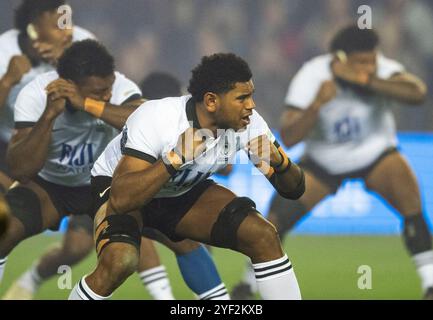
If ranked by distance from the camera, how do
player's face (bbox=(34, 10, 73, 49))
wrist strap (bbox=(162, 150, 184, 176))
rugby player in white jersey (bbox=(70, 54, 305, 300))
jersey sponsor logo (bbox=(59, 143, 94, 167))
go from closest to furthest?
wrist strap (bbox=(162, 150, 184, 176)) < rugby player in white jersey (bbox=(70, 54, 305, 300)) < jersey sponsor logo (bbox=(59, 143, 94, 167)) < player's face (bbox=(34, 10, 73, 49))

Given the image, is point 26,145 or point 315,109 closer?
point 26,145

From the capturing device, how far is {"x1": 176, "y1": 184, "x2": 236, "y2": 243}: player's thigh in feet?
17.7

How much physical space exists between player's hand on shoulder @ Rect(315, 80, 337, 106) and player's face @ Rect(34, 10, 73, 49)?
1.98 metres

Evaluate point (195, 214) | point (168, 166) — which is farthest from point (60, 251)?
point (168, 166)

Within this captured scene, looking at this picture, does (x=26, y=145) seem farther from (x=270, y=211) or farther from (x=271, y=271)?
(x=270, y=211)

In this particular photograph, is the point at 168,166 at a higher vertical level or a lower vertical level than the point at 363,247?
higher

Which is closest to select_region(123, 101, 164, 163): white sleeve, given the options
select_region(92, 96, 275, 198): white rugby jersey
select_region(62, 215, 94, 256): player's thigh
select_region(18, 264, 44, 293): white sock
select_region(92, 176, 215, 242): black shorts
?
select_region(92, 96, 275, 198): white rugby jersey

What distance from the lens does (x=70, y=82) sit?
19.9ft

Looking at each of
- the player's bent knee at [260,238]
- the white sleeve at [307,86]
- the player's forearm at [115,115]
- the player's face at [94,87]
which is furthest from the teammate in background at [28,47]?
the player's bent knee at [260,238]

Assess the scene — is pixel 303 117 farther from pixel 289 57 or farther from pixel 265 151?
pixel 265 151

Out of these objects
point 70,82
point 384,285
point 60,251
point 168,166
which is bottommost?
point 384,285

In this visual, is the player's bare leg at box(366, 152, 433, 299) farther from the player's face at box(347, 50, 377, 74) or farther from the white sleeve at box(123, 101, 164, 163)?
the white sleeve at box(123, 101, 164, 163)

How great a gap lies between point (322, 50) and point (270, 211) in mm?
2061

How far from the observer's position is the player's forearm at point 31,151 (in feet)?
19.6
